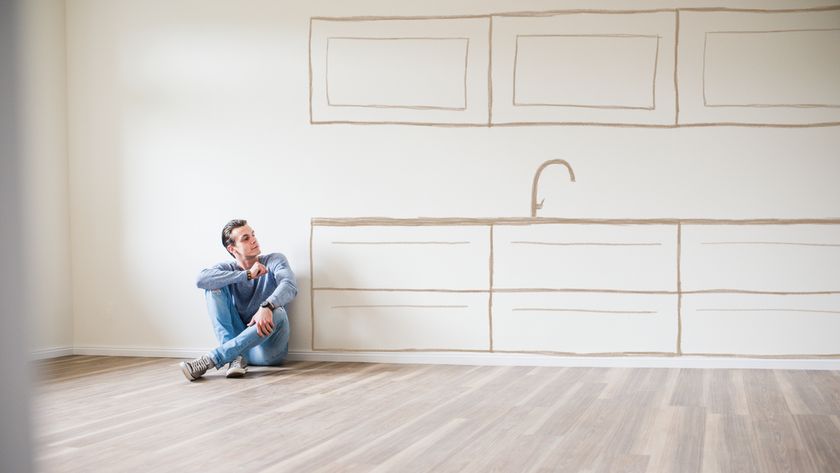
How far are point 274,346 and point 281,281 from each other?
0.35 metres

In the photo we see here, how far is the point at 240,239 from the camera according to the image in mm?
4660

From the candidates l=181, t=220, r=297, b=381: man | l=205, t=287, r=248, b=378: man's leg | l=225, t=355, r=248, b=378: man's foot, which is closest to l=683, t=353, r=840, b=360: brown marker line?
Result: l=181, t=220, r=297, b=381: man

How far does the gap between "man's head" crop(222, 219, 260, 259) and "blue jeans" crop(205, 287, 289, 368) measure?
0.22 meters

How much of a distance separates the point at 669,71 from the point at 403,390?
7.15 feet

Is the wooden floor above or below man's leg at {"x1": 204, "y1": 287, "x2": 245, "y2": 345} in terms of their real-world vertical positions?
below

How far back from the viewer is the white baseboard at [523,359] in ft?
14.4

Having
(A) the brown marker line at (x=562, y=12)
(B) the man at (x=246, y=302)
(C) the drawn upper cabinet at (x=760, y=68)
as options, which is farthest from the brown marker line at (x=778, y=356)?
(B) the man at (x=246, y=302)

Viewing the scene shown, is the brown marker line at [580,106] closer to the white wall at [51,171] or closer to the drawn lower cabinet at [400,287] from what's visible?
the drawn lower cabinet at [400,287]

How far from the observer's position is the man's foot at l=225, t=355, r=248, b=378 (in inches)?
167

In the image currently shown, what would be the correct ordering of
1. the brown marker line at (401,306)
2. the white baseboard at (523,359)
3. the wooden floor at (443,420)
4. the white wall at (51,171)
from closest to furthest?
the wooden floor at (443,420) → the white baseboard at (523,359) → the brown marker line at (401,306) → the white wall at (51,171)

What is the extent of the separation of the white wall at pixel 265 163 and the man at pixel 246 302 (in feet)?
0.87

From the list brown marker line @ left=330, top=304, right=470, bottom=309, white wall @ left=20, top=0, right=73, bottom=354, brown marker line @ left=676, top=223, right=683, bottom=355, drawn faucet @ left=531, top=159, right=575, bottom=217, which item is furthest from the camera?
white wall @ left=20, top=0, right=73, bottom=354

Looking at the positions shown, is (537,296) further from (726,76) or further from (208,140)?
(208,140)

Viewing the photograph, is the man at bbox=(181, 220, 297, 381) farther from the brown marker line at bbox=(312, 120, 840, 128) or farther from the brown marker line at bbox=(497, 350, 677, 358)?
the brown marker line at bbox=(497, 350, 677, 358)
